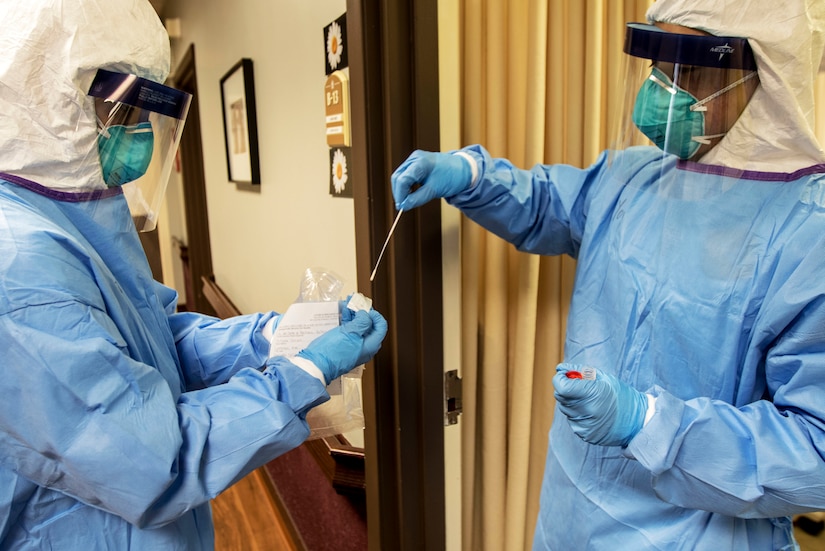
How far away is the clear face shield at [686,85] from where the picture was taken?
0.78m

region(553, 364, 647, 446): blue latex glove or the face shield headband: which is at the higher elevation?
→ the face shield headband

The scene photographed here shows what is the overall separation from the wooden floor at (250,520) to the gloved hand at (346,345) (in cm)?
140

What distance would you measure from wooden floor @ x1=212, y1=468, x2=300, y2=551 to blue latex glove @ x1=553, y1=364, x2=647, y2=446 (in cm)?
158

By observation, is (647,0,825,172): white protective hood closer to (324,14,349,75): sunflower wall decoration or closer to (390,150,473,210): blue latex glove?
(390,150,473,210): blue latex glove

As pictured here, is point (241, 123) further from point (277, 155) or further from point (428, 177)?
point (428, 177)

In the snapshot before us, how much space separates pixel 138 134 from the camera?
2.54 feet

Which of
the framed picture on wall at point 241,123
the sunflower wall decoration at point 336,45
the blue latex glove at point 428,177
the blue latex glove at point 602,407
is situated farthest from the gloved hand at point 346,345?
the framed picture on wall at point 241,123

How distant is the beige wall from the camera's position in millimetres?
1378

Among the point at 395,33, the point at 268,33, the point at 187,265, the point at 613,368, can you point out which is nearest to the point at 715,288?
the point at 613,368

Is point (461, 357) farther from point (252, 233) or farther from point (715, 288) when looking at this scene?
point (252, 233)

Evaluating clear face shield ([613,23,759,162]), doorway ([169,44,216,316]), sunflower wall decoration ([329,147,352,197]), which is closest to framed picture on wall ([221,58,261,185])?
sunflower wall decoration ([329,147,352,197])

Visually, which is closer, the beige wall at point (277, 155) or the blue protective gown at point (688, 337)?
the blue protective gown at point (688, 337)

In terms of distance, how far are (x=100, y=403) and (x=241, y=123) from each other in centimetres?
176

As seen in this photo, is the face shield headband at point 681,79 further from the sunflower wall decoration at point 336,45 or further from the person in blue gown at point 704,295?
the sunflower wall decoration at point 336,45
